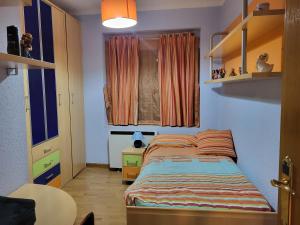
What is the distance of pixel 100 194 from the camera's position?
10.8ft

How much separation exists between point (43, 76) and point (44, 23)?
0.64m

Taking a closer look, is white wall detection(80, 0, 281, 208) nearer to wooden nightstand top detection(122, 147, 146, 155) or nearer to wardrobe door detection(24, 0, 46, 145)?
wooden nightstand top detection(122, 147, 146, 155)

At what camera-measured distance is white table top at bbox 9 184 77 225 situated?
1.29m

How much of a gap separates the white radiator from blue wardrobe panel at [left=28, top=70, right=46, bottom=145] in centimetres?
133

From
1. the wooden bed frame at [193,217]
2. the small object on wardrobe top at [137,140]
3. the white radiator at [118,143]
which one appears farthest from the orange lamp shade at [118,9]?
the white radiator at [118,143]

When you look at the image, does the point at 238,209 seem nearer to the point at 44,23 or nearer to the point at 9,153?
the point at 9,153

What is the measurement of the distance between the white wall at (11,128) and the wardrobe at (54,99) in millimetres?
741

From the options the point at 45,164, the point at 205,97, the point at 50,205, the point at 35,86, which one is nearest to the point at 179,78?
the point at 205,97

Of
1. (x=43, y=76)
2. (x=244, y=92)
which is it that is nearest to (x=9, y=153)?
(x=43, y=76)

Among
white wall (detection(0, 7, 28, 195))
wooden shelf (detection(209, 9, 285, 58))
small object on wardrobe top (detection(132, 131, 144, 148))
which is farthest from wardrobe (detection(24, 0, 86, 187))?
wooden shelf (detection(209, 9, 285, 58))

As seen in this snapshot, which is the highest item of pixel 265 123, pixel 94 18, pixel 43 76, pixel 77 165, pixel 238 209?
pixel 94 18

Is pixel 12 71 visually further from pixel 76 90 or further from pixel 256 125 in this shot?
pixel 76 90

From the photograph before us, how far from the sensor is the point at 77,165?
13.1 feet

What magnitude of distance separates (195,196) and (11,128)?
138cm
